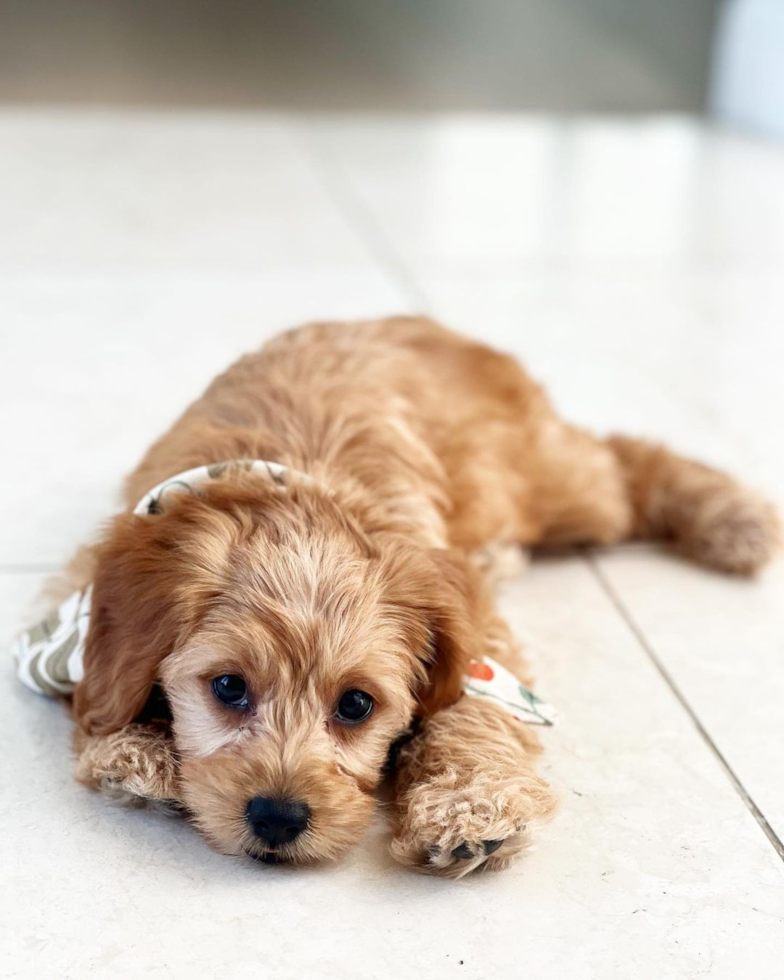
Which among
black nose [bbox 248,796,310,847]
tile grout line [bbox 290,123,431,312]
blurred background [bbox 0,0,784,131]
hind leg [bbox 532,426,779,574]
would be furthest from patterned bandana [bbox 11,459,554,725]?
blurred background [bbox 0,0,784,131]

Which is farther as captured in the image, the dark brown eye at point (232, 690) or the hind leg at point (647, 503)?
the hind leg at point (647, 503)

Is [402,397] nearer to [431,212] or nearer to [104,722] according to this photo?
[104,722]

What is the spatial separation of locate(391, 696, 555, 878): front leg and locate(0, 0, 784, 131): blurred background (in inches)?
309

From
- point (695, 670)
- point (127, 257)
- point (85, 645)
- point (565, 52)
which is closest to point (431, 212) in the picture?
point (127, 257)

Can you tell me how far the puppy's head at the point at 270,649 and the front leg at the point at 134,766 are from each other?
4 centimetres

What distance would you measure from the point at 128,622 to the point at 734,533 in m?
1.77

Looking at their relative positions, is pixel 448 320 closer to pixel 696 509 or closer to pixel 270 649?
pixel 696 509

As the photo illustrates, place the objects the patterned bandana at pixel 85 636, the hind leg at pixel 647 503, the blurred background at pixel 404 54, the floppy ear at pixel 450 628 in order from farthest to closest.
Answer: the blurred background at pixel 404 54 → the hind leg at pixel 647 503 → the patterned bandana at pixel 85 636 → the floppy ear at pixel 450 628

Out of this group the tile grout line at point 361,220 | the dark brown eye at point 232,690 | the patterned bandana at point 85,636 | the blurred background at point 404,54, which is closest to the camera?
the dark brown eye at point 232,690

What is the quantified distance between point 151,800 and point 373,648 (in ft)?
1.57

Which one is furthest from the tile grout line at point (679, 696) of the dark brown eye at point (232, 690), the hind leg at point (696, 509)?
the dark brown eye at point (232, 690)

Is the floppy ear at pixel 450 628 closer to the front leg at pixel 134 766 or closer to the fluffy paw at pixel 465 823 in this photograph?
the fluffy paw at pixel 465 823

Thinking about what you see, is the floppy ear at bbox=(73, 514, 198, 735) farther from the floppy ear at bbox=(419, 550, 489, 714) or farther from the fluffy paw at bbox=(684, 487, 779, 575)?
the fluffy paw at bbox=(684, 487, 779, 575)

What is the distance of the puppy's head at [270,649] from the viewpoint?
2.09 meters
